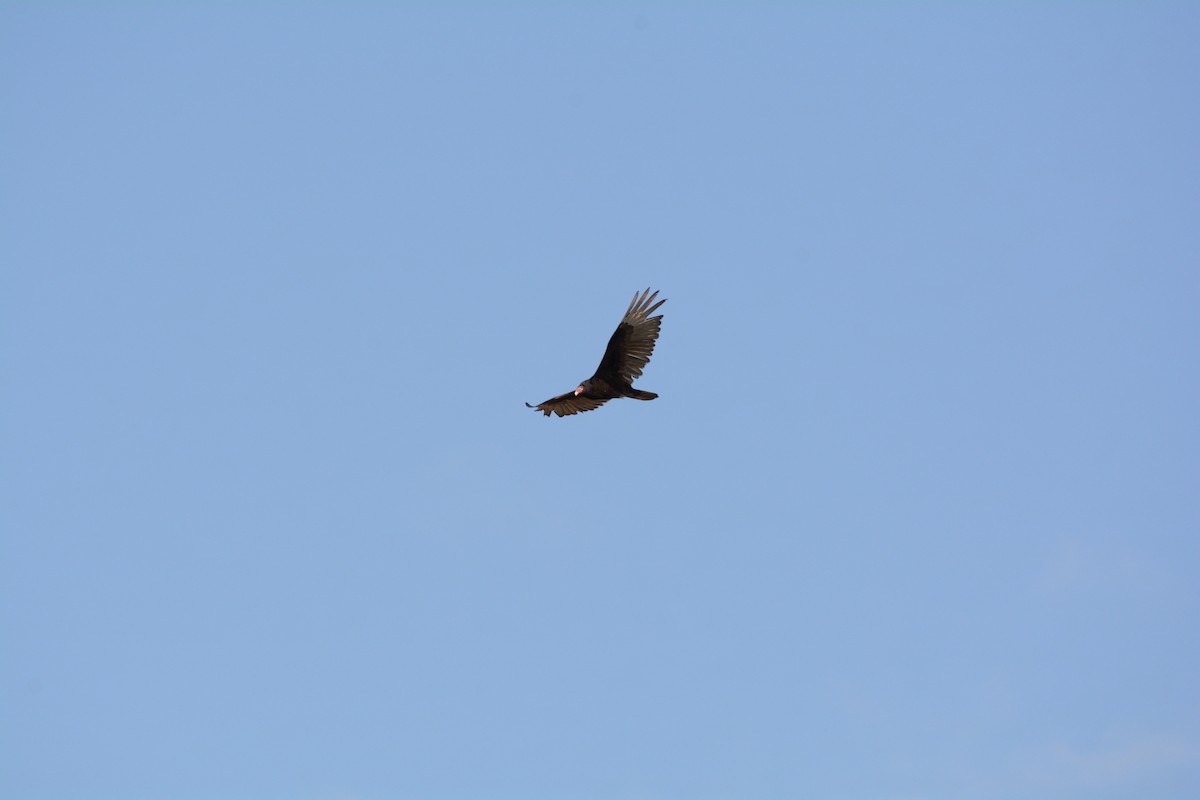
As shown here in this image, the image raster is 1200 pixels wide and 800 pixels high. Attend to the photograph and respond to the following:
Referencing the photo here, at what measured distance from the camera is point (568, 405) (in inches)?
5049

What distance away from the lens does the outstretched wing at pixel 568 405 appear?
420ft

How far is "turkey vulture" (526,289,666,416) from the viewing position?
127562 mm

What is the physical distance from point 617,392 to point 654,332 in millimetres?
2255

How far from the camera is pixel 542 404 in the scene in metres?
128

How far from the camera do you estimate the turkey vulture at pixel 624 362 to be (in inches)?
5022

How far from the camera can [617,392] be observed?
128 m

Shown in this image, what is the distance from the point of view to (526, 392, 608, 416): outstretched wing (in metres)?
128

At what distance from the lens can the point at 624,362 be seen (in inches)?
5030

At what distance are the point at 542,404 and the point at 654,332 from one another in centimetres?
411

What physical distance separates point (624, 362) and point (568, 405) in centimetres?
222
